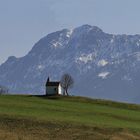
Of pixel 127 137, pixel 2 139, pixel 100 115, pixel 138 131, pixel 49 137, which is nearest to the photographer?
pixel 2 139

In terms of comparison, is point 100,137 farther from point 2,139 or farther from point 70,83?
point 70,83

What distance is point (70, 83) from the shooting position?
593 ft

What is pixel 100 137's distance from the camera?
6050 cm

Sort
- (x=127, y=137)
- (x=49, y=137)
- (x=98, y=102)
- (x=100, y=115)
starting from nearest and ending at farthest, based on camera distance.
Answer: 1. (x=49, y=137)
2. (x=127, y=137)
3. (x=100, y=115)
4. (x=98, y=102)

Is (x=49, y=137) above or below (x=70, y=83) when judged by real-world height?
below

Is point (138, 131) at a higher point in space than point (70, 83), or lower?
lower

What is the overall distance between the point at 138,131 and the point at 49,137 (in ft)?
45.9

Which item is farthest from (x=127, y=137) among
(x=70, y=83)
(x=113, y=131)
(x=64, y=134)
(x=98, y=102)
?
(x=70, y=83)

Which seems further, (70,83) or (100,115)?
(70,83)

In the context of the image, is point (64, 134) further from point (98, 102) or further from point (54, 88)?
point (54, 88)

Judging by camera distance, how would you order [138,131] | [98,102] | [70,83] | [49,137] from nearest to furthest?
[49,137] → [138,131] → [98,102] → [70,83]

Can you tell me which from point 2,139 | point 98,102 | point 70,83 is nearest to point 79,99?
point 98,102

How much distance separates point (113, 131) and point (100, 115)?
22.3 meters

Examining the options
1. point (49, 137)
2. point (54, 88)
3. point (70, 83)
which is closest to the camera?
point (49, 137)
